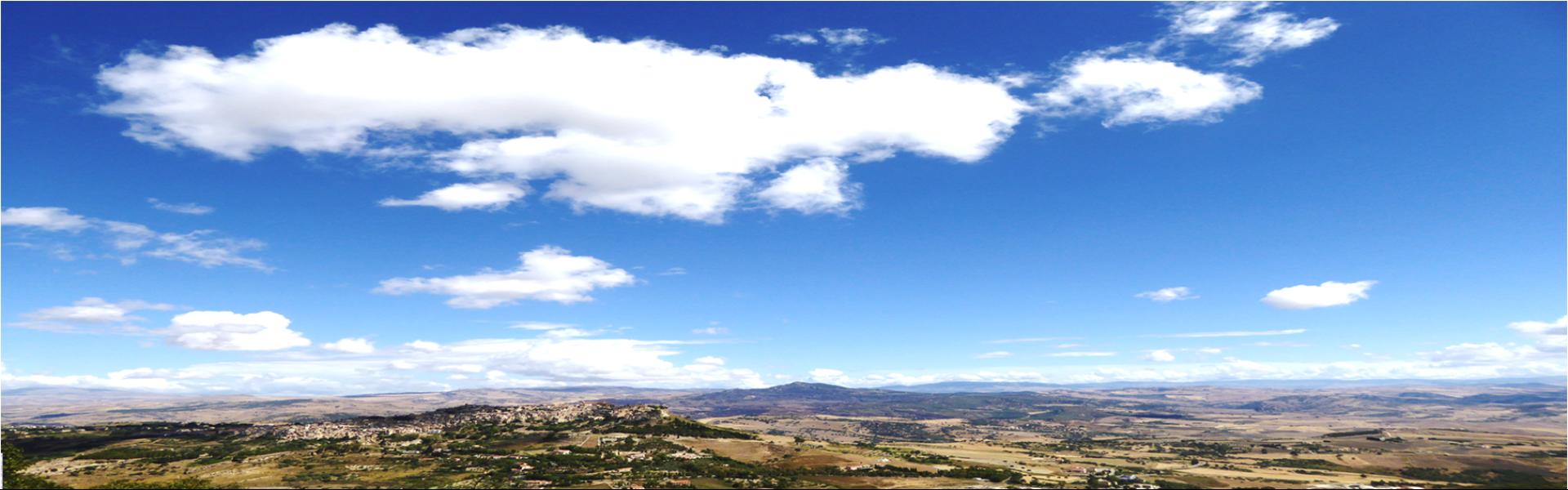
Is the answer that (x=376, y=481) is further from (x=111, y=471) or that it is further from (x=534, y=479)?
(x=111, y=471)

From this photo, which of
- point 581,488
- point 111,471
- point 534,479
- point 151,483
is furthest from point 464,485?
point 111,471

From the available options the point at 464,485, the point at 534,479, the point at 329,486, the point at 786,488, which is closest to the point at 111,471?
the point at 329,486

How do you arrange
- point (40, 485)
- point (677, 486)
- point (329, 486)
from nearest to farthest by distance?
point (40, 485) → point (329, 486) → point (677, 486)

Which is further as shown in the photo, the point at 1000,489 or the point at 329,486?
the point at 1000,489

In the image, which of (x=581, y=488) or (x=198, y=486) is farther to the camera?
(x=581, y=488)

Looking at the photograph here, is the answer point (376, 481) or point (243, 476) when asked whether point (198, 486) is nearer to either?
point (243, 476)

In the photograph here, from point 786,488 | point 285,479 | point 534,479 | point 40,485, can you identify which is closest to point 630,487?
point 534,479

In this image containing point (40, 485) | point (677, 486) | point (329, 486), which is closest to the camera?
point (40, 485)

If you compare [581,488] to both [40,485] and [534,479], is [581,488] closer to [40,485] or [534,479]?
[534,479]
